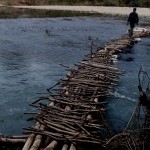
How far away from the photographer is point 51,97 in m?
15.8

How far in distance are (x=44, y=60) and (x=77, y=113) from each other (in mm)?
13821

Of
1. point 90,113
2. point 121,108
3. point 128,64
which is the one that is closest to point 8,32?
point 128,64

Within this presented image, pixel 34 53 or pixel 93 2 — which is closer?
pixel 34 53

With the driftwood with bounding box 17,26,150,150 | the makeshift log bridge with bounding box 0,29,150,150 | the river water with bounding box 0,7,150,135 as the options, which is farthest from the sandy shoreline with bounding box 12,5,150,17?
the driftwood with bounding box 17,26,150,150

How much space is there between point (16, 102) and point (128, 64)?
433 inches

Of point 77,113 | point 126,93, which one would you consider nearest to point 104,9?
point 126,93

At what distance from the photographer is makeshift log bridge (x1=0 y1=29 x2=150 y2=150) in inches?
446

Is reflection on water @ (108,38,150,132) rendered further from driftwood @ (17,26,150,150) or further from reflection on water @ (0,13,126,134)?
reflection on water @ (0,13,126,134)

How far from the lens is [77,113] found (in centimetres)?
1352

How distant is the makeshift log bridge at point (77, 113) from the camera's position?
11336 mm

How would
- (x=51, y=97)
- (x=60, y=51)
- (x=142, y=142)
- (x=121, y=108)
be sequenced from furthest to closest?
(x=60, y=51)
(x=121, y=108)
(x=51, y=97)
(x=142, y=142)

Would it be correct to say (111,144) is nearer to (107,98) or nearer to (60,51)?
(107,98)

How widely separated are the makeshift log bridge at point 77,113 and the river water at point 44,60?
0.92m

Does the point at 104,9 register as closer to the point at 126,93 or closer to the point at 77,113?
the point at 126,93
